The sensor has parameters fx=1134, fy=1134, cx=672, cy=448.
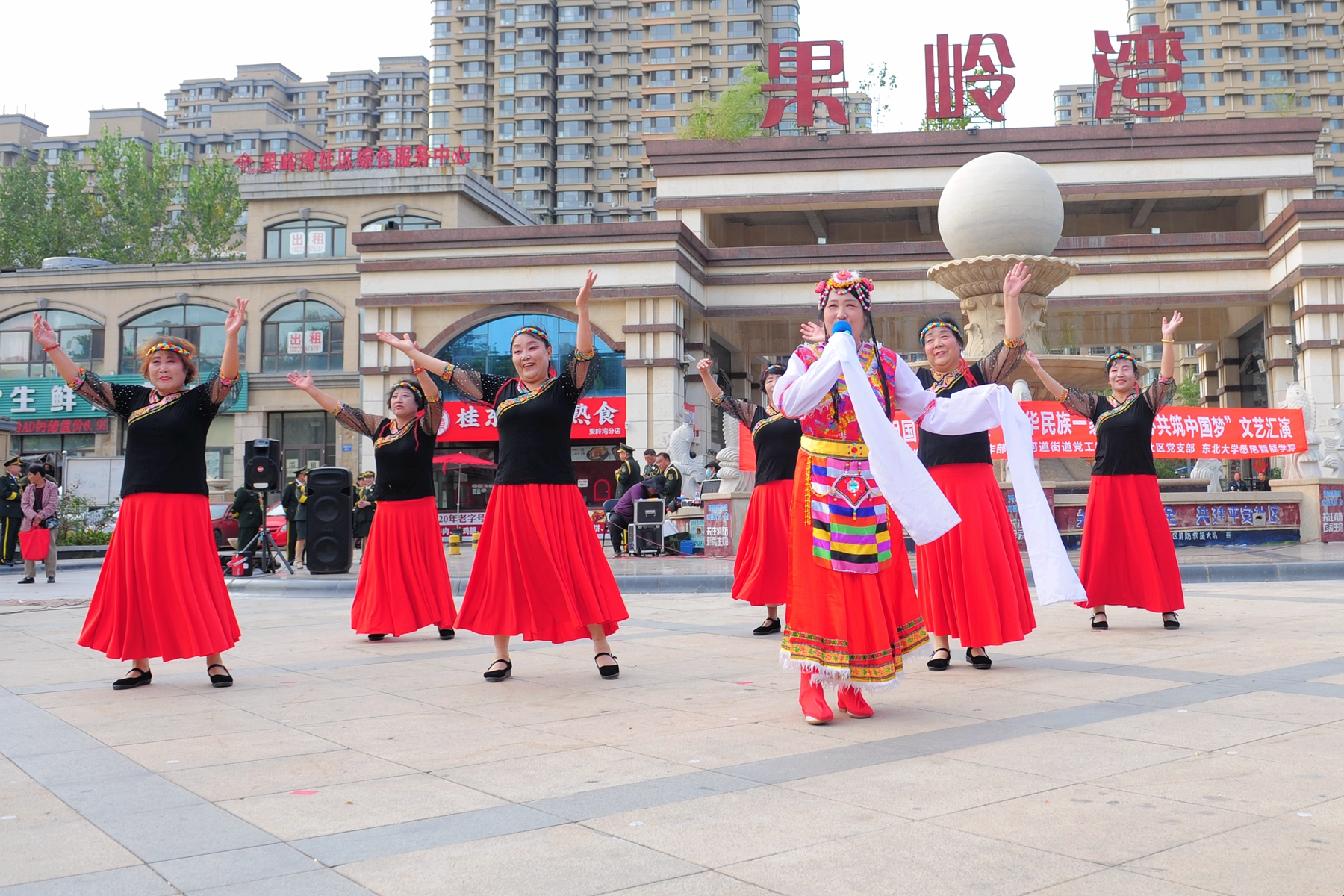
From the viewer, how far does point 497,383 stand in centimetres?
672

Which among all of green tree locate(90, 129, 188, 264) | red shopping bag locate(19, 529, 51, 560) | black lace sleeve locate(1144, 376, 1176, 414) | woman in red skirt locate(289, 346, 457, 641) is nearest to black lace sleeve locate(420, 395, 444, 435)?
woman in red skirt locate(289, 346, 457, 641)

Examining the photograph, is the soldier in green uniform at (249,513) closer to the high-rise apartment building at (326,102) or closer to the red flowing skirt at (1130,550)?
the red flowing skirt at (1130,550)

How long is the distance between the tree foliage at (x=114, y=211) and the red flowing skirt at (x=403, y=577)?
4634 cm

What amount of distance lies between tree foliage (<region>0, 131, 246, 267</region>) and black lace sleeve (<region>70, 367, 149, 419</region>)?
4743 centimetres

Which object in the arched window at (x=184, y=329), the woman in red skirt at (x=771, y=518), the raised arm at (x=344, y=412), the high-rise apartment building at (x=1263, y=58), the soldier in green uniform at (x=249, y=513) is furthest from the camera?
the high-rise apartment building at (x=1263, y=58)

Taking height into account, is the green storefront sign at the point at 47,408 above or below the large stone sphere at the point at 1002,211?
below

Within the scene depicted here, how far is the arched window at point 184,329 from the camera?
37.4m

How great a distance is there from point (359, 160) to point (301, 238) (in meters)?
3.43

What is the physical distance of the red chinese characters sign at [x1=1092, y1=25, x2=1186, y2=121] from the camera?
36.3m

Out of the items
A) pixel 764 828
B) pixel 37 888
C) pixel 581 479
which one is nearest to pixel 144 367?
pixel 37 888

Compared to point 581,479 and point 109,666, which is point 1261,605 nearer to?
point 109,666

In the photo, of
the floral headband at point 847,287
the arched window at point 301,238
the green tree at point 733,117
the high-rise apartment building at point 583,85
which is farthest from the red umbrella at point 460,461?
the high-rise apartment building at point 583,85

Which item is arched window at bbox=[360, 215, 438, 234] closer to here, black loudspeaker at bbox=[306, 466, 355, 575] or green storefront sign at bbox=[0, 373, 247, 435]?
green storefront sign at bbox=[0, 373, 247, 435]

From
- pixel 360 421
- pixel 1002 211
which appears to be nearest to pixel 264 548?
pixel 360 421
